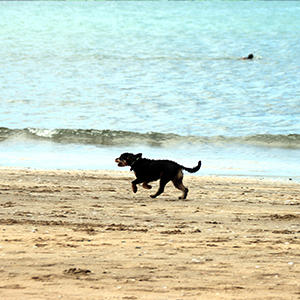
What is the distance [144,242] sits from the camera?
9117mm

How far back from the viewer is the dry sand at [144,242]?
7.47 metres

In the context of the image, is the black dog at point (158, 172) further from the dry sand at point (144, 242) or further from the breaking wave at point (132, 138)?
the breaking wave at point (132, 138)

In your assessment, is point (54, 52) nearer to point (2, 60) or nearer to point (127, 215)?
point (2, 60)

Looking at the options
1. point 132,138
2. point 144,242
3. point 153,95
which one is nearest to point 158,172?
point 144,242

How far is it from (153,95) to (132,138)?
8.31 m

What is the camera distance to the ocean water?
19.5 m

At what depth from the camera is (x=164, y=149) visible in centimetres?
2011

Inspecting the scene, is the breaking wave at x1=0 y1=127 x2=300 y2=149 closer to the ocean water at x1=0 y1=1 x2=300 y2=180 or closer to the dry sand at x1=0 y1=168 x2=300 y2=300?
the ocean water at x1=0 y1=1 x2=300 y2=180

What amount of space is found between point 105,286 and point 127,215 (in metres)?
3.37

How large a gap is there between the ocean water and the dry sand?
12.9 feet

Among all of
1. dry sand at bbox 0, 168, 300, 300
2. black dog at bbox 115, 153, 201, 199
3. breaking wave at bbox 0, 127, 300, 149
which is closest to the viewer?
dry sand at bbox 0, 168, 300, 300

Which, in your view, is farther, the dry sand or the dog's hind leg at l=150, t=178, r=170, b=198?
the dog's hind leg at l=150, t=178, r=170, b=198

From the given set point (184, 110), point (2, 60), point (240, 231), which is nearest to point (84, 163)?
point (240, 231)

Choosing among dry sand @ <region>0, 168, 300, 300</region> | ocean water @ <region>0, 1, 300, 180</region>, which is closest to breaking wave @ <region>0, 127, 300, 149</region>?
ocean water @ <region>0, 1, 300, 180</region>
